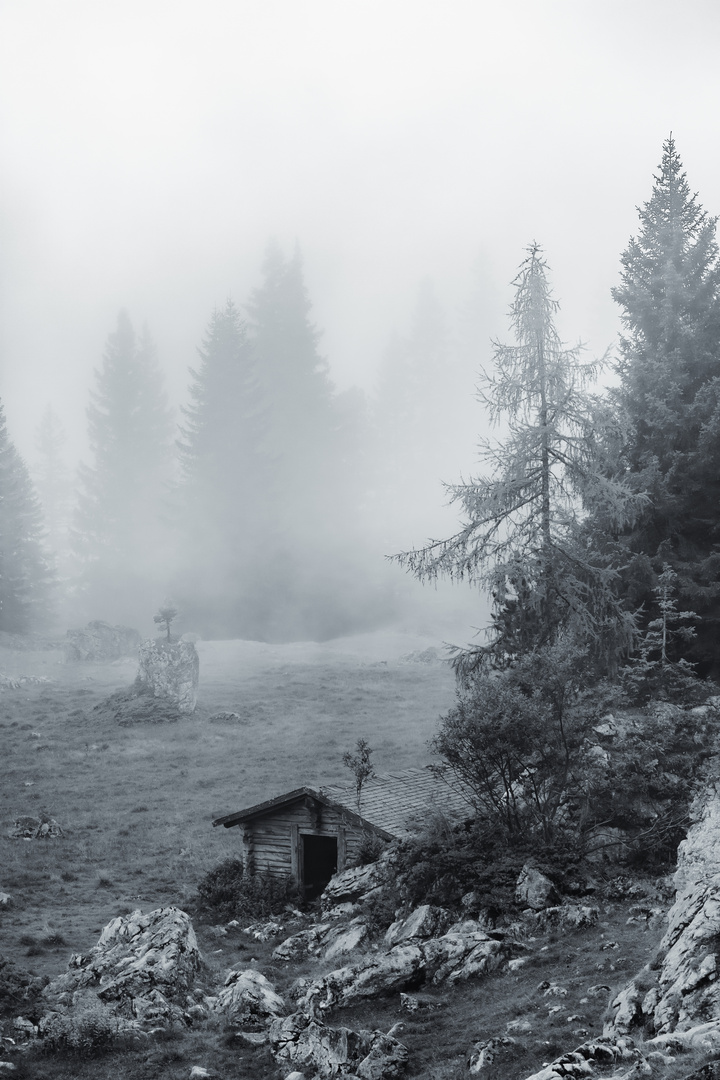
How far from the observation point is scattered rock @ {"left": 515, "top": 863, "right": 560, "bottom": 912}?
15.3 m

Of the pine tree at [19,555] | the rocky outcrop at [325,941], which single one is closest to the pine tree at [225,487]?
the pine tree at [19,555]

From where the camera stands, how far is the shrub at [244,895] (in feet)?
67.1

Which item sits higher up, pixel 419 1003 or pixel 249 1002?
pixel 419 1003

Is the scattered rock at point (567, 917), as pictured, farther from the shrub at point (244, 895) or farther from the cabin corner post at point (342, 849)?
the shrub at point (244, 895)

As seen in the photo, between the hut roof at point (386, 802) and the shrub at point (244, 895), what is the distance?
144 cm

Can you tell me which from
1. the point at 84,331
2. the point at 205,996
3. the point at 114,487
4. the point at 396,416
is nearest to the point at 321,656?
the point at 114,487

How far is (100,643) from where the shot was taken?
55.3 metres

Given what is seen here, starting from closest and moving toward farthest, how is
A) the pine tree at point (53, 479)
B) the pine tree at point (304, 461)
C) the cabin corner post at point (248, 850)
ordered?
the cabin corner post at point (248, 850)
the pine tree at point (304, 461)
the pine tree at point (53, 479)

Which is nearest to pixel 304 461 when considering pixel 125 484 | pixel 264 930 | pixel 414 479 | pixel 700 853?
pixel 414 479

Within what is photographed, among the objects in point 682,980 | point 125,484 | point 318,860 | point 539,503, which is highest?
point 125,484

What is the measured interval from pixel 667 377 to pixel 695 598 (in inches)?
274

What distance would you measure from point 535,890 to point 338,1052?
5.85 meters

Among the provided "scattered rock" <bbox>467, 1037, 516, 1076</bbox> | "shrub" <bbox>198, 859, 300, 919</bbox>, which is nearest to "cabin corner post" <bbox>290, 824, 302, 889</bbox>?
"shrub" <bbox>198, 859, 300, 919</bbox>

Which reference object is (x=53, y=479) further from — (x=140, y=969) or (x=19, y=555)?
(x=140, y=969)
